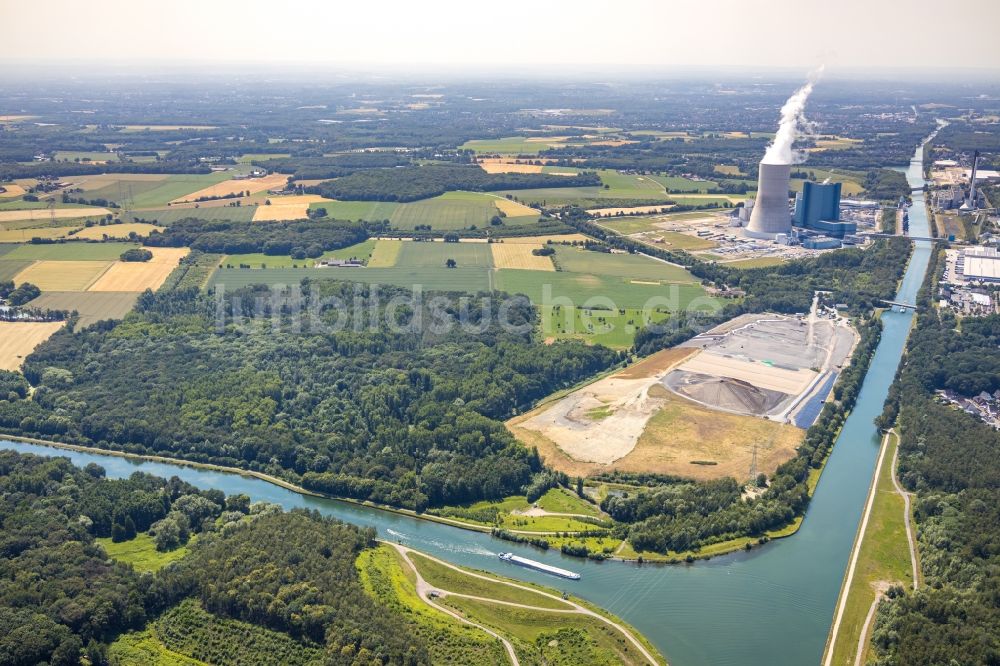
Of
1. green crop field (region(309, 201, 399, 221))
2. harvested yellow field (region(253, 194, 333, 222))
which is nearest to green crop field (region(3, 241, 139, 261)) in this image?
harvested yellow field (region(253, 194, 333, 222))

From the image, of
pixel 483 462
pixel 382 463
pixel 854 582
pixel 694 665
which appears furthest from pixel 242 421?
pixel 854 582

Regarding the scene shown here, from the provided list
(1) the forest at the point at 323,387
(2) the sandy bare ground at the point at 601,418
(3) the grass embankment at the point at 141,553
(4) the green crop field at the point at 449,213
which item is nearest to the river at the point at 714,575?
(1) the forest at the point at 323,387

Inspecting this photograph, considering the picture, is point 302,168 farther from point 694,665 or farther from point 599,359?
point 694,665

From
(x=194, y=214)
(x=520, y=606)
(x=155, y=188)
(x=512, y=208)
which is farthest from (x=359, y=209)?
(x=520, y=606)

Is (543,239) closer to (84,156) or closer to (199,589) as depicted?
(199,589)

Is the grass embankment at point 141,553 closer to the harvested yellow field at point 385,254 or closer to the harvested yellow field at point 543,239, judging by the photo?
→ the harvested yellow field at point 385,254

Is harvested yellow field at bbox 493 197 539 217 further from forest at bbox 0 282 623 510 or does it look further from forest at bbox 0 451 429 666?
forest at bbox 0 451 429 666
